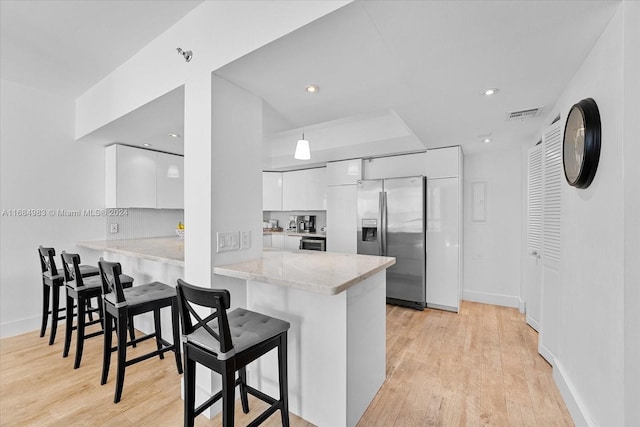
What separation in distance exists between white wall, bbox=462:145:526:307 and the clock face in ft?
7.36

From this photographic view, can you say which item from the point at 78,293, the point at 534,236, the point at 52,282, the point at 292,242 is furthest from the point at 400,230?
the point at 52,282

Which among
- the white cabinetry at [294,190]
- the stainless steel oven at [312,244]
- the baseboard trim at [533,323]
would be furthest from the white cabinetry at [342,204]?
the baseboard trim at [533,323]

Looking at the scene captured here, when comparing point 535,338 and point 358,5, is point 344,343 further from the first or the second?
point 535,338

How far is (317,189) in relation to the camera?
17.0 ft

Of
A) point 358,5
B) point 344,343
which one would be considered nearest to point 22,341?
point 344,343

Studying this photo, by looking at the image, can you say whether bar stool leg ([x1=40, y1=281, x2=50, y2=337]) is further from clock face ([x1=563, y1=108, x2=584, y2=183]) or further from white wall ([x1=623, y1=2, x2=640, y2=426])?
clock face ([x1=563, y1=108, x2=584, y2=183])

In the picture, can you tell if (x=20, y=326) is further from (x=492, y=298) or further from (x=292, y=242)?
(x=492, y=298)

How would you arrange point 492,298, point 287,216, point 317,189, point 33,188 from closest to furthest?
point 33,188, point 492,298, point 317,189, point 287,216

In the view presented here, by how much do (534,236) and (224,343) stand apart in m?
3.49

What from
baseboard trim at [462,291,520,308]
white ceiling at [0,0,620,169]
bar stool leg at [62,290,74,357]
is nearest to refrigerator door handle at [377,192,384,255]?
white ceiling at [0,0,620,169]

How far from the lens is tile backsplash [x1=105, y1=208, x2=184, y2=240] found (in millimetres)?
3818

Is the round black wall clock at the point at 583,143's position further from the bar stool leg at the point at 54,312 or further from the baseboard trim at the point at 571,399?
the bar stool leg at the point at 54,312

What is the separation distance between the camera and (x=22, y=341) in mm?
2812

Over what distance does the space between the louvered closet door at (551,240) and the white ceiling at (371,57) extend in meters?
0.35
